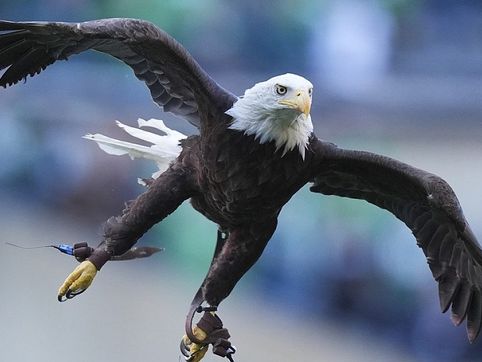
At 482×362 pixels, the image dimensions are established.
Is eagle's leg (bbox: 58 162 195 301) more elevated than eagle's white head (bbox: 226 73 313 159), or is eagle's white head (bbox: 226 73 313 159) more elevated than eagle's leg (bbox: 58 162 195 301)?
eagle's white head (bbox: 226 73 313 159)

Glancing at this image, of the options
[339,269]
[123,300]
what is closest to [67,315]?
[123,300]

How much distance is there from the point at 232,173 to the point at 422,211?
0.57m

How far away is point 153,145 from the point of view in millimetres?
3043

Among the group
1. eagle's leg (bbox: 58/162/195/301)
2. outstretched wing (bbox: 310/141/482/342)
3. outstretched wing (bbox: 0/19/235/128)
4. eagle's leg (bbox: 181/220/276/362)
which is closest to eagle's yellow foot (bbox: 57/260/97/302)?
eagle's leg (bbox: 58/162/195/301)

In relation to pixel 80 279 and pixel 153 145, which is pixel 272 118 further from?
pixel 80 279

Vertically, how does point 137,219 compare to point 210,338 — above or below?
above

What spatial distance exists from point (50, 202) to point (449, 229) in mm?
1783

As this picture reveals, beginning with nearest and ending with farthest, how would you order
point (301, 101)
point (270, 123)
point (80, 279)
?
point (301, 101), point (270, 123), point (80, 279)

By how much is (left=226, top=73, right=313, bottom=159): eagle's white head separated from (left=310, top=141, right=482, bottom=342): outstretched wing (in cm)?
10

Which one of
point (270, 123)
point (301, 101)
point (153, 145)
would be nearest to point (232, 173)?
point (270, 123)

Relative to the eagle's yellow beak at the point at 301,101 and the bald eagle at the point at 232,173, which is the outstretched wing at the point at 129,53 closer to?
the bald eagle at the point at 232,173

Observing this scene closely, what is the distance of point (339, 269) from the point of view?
3.97 m

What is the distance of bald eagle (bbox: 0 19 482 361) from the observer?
268cm

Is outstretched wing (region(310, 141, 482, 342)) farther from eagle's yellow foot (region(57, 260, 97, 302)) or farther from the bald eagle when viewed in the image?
eagle's yellow foot (region(57, 260, 97, 302))
